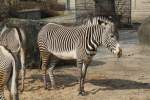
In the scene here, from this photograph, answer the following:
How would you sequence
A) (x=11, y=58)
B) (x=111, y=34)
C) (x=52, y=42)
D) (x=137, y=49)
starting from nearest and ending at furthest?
(x=11, y=58)
(x=111, y=34)
(x=52, y=42)
(x=137, y=49)

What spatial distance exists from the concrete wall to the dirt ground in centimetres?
1374

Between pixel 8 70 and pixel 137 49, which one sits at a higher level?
pixel 8 70

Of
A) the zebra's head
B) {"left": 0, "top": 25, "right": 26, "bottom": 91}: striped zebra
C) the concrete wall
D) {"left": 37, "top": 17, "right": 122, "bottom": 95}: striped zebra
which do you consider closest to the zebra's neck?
{"left": 37, "top": 17, "right": 122, "bottom": 95}: striped zebra

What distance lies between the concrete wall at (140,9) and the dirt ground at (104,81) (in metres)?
13.7

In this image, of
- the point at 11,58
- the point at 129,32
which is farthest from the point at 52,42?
the point at 129,32

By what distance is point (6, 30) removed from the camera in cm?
1186

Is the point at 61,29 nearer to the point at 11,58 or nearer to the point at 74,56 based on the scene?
the point at 74,56

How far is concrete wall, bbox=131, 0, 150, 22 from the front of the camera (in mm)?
30525

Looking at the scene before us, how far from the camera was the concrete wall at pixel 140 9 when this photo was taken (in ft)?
100

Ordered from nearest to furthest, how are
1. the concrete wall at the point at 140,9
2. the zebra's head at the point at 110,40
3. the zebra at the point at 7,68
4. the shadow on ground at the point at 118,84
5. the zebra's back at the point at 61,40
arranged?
the zebra at the point at 7,68 → the zebra's head at the point at 110,40 → the zebra's back at the point at 61,40 → the shadow on ground at the point at 118,84 → the concrete wall at the point at 140,9

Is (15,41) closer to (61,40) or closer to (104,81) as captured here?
(61,40)

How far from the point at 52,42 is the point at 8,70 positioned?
403 cm

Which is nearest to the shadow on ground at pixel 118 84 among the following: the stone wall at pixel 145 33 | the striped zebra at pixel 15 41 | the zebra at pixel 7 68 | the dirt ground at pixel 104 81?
the dirt ground at pixel 104 81

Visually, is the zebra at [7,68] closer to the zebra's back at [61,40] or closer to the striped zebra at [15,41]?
the striped zebra at [15,41]
